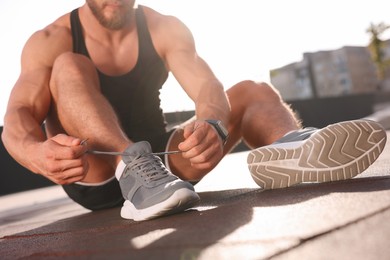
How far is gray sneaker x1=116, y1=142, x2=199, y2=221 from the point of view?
1.11 meters

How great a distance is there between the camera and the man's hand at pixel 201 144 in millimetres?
1150

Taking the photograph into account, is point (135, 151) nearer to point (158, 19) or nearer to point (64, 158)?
point (64, 158)

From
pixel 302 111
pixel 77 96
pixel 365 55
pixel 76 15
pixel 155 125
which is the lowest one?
pixel 365 55

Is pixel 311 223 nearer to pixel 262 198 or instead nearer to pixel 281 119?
pixel 262 198

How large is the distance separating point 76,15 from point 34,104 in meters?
0.45

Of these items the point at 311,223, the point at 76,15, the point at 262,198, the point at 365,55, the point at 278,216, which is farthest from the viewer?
the point at 365,55

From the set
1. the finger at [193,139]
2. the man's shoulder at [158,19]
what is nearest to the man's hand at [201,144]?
the finger at [193,139]

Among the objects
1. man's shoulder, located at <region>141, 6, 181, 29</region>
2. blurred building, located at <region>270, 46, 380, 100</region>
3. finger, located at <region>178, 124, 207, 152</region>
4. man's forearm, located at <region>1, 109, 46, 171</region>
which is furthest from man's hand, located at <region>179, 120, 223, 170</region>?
blurred building, located at <region>270, 46, 380, 100</region>

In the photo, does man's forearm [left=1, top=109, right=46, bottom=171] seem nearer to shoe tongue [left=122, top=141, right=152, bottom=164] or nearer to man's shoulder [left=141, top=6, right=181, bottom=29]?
shoe tongue [left=122, top=141, right=152, bottom=164]

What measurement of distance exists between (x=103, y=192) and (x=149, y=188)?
0.55 metres

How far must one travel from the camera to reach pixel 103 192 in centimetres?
165

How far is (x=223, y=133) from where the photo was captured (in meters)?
1.28

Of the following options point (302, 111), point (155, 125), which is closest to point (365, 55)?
point (302, 111)

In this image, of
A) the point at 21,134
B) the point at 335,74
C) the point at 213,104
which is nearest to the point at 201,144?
the point at 213,104
